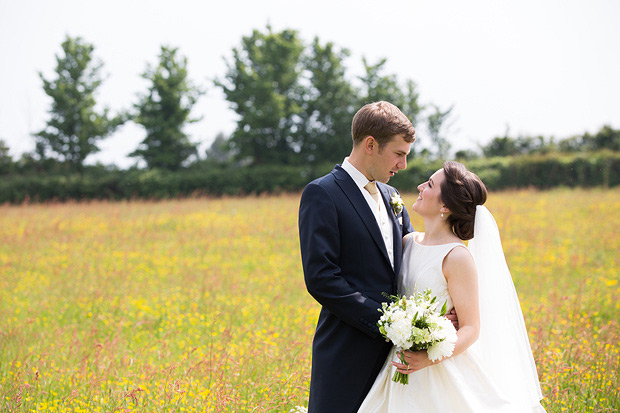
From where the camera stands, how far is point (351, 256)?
293 centimetres

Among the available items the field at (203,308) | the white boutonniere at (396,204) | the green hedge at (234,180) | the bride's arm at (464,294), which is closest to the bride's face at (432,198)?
the white boutonniere at (396,204)

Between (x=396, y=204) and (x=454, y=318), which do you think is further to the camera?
(x=396, y=204)

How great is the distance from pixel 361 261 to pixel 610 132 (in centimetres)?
3867

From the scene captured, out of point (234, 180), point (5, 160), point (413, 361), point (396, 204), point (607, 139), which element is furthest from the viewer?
point (607, 139)

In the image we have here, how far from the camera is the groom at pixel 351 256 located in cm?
282

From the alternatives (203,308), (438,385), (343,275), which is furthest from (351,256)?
(203,308)

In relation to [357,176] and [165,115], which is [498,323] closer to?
[357,176]

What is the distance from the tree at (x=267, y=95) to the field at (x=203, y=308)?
1893 centimetres

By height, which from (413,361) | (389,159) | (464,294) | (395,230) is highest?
(389,159)

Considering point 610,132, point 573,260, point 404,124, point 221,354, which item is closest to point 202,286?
point 221,354

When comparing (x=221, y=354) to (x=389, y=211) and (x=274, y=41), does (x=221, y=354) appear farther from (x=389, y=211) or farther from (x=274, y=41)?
(x=274, y=41)

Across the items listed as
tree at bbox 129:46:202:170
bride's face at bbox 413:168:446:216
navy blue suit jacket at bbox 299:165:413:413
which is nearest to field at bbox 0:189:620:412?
navy blue suit jacket at bbox 299:165:413:413

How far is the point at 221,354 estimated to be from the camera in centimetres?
496

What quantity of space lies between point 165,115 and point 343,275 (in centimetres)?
3359
